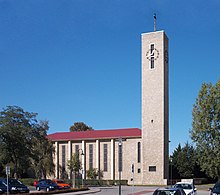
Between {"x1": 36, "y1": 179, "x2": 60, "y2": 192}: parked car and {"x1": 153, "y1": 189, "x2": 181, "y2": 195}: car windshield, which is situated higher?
{"x1": 153, "y1": 189, "x2": 181, "y2": 195}: car windshield

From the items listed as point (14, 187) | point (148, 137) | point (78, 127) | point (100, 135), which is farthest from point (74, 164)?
point (14, 187)

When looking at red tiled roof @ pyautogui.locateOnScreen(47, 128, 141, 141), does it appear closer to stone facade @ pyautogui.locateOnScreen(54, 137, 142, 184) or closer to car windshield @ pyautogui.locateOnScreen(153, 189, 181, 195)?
stone facade @ pyautogui.locateOnScreen(54, 137, 142, 184)

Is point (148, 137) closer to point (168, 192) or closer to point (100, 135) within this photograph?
point (100, 135)

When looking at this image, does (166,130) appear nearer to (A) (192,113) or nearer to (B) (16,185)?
(A) (192,113)

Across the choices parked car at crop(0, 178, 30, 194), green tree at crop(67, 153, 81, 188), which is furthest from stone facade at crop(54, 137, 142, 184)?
parked car at crop(0, 178, 30, 194)

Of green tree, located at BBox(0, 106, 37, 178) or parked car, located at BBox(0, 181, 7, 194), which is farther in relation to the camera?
green tree, located at BBox(0, 106, 37, 178)

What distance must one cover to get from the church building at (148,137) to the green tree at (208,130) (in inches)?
508

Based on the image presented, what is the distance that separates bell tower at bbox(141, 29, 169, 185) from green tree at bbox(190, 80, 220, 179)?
1293cm

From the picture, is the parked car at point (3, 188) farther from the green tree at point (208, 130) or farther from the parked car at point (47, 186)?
the green tree at point (208, 130)

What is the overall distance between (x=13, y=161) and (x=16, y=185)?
2209cm

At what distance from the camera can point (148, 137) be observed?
6544 cm

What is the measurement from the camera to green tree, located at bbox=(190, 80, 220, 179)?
1983 inches

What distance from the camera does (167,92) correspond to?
67.5m

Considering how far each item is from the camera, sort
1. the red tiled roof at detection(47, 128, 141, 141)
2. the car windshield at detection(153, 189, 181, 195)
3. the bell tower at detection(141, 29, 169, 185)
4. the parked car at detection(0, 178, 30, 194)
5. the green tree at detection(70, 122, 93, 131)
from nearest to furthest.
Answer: the car windshield at detection(153, 189, 181, 195)
the parked car at detection(0, 178, 30, 194)
the bell tower at detection(141, 29, 169, 185)
the red tiled roof at detection(47, 128, 141, 141)
the green tree at detection(70, 122, 93, 131)
